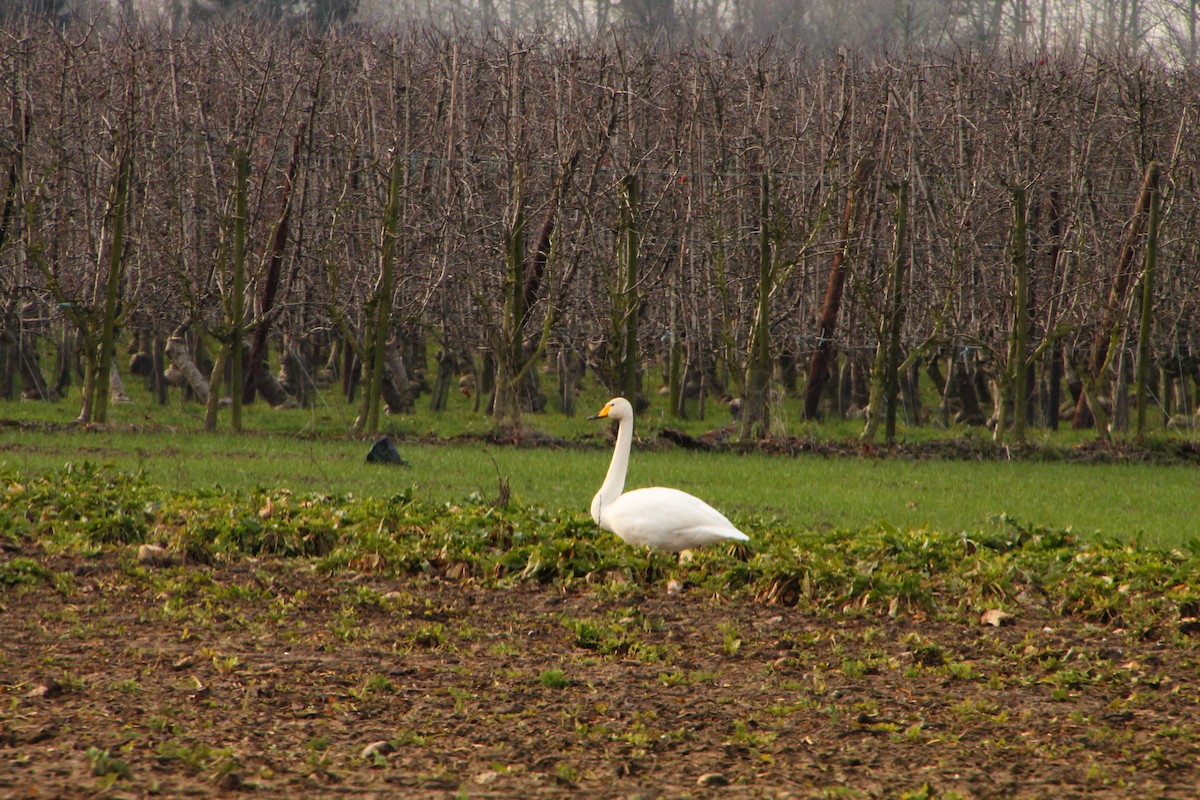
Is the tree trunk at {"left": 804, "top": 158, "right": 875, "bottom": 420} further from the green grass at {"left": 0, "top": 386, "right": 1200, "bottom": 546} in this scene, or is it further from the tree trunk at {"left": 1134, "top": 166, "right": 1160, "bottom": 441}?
the tree trunk at {"left": 1134, "top": 166, "right": 1160, "bottom": 441}

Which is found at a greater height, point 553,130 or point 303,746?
point 553,130

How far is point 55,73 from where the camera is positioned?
28828 mm

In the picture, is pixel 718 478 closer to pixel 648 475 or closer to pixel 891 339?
pixel 648 475

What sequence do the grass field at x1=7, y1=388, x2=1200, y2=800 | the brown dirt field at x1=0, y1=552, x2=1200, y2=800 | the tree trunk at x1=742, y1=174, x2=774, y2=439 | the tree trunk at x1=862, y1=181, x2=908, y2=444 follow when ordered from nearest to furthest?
the brown dirt field at x1=0, y1=552, x2=1200, y2=800
the grass field at x1=7, y1=388, x2=1200, y2=800
the tree trunk at x1=742, y1=174, x2=774, y2=439
the tree trunk at x1=862, y1=181, x2=908, y2=444

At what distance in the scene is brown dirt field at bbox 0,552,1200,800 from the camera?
537 cm

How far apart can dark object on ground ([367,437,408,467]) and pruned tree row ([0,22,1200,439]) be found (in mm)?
6764

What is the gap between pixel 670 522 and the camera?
9602 mm

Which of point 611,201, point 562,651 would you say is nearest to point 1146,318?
point 611,201

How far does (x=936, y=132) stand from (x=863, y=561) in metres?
21.8

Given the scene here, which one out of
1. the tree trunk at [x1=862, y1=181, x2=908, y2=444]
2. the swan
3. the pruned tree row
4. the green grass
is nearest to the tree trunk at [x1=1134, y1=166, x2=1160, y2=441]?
the pruned tree row

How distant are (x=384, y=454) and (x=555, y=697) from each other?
1114 centimetres

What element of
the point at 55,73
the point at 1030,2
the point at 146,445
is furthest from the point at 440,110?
the point at 1030,2

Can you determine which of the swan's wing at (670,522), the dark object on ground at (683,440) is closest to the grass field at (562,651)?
the swan's wing at (670,522)

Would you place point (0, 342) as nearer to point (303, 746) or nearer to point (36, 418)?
point (36, 418)
